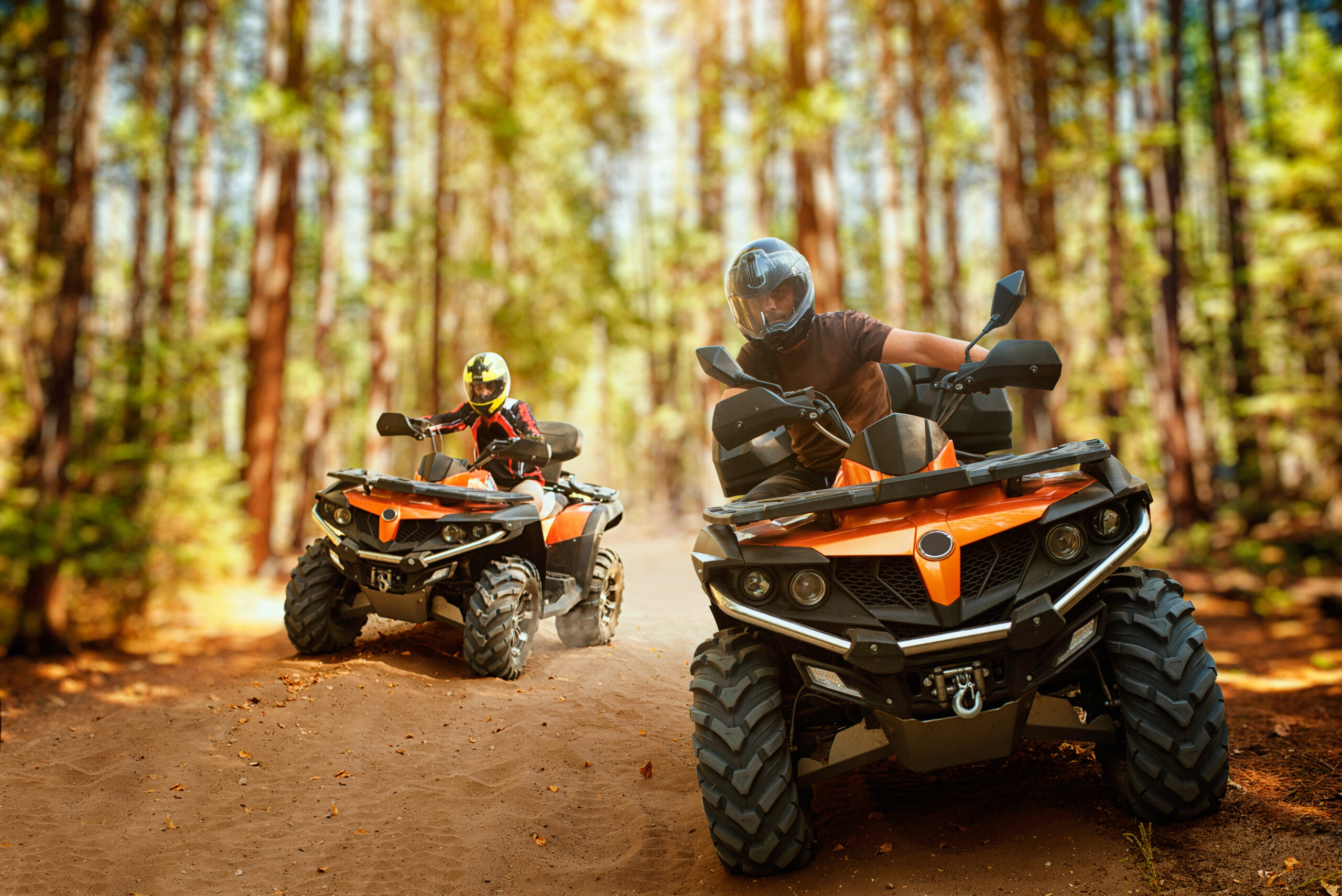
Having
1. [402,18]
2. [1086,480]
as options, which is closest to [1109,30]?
[402,18]

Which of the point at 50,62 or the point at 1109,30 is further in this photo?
the point at 1109,30

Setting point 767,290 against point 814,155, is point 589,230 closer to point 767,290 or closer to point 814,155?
point 814,155

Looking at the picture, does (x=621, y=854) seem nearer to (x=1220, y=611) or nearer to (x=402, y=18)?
(x=1220, y=611)

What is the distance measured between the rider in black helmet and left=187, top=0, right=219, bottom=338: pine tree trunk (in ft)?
54.1

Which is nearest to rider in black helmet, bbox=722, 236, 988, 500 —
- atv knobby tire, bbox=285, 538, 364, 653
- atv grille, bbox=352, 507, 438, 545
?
atv grille, bbox=352, 507, 438, 545

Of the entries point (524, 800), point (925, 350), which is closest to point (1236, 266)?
point (925, 350)

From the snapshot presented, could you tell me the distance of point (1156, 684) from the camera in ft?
12.0

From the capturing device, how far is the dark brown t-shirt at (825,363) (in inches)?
182

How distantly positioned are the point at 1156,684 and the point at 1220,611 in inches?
494

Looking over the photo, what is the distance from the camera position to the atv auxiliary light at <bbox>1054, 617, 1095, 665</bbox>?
3.62 meters

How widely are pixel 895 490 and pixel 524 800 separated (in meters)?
2.63

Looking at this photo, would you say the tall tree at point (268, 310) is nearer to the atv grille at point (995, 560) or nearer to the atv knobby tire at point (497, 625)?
the atv knobby tire at point (497, 625)

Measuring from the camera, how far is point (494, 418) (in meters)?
7.80

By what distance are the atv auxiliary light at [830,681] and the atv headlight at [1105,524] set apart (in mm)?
1157
